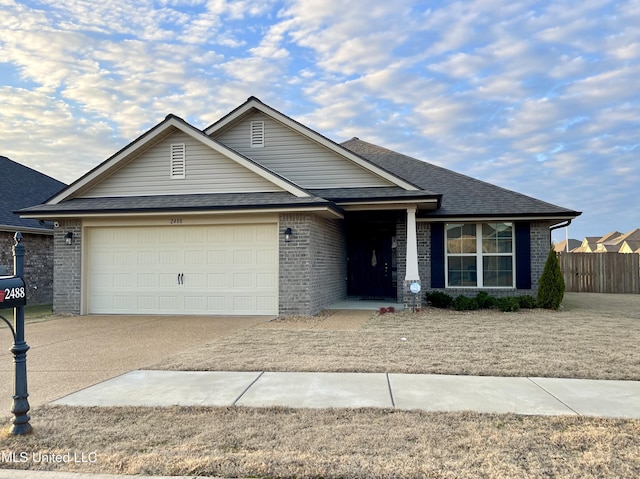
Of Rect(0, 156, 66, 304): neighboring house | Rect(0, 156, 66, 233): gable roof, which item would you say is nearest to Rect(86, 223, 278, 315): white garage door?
Rect(0, 156, 66, 304): neighboring house

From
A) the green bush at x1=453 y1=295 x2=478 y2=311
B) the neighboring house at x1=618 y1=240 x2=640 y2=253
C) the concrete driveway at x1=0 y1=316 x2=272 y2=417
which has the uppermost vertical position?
the neighboring house at x1=618 y1=240 x2=640 y2=253

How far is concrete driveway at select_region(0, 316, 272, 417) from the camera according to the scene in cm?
616

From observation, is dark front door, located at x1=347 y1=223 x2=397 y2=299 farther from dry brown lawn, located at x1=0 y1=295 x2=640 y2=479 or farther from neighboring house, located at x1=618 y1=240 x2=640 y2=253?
neighboring house, located at x1=618 y1=240 x2=640 y2=253

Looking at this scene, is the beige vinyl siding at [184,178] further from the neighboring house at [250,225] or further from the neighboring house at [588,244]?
the neighboring house at [588,244]

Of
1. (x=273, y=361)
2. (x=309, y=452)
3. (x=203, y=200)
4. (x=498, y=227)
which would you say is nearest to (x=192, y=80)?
(x=203, y=200)

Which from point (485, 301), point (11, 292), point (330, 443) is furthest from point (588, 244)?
point (11, 292)

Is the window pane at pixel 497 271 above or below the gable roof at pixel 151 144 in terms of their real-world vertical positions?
below

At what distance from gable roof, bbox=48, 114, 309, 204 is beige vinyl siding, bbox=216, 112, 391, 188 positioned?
231cm

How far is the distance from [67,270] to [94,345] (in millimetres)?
5622

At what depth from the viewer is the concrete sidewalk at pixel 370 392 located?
504cm

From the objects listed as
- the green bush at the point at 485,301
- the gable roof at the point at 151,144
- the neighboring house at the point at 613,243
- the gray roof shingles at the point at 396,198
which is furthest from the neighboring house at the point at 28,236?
the neighboring house at the point at 613,243

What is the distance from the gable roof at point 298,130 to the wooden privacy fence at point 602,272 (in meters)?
13.6

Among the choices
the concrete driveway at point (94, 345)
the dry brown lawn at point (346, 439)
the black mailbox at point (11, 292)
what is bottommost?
the concrete driveway at point (94, 345)

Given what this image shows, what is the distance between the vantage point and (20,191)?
1970 cm
